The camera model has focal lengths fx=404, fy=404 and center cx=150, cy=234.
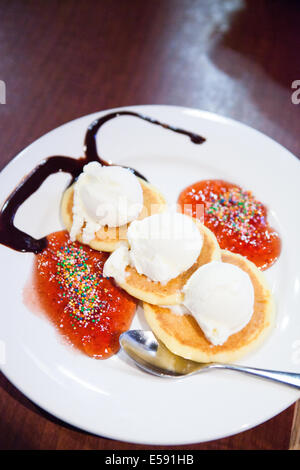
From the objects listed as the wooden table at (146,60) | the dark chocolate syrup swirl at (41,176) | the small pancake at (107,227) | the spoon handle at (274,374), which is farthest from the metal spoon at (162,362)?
the wooden table at (146,60)

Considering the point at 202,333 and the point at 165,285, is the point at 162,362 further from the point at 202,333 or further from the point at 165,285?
the point at 165,285

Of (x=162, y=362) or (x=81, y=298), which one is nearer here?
(x=162, y=362)

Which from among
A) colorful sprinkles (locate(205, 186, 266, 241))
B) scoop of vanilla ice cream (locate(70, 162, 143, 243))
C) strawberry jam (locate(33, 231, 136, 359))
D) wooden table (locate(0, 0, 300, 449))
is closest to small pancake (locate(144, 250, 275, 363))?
strawberry jam (locate(33, 231, 136, 359))

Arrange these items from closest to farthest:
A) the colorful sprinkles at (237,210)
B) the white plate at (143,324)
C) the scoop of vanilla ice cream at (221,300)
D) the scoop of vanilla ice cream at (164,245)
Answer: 1. the white plate at (143,324)
2. the scoop of vanilla ice cream at (221,300)
3. the scoop of vanilla ice cream at (164,245)
4. the colorful sprinkles at (237,210)

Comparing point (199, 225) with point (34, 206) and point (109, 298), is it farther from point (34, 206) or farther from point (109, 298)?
point (34, 206)

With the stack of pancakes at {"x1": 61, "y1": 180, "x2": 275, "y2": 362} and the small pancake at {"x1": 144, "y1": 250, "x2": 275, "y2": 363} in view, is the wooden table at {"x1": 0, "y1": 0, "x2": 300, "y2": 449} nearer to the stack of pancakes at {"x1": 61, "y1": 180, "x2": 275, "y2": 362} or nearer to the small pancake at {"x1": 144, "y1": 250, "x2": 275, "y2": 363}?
the stack of pancakes at {"x1": 61, "y1": 180, "x2": 275, "y2": 362}

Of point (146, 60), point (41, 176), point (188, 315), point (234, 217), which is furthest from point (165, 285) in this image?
point (146, 60)

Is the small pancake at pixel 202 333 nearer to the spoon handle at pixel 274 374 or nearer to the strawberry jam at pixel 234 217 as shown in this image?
the spoon handle at pixel 274 374
